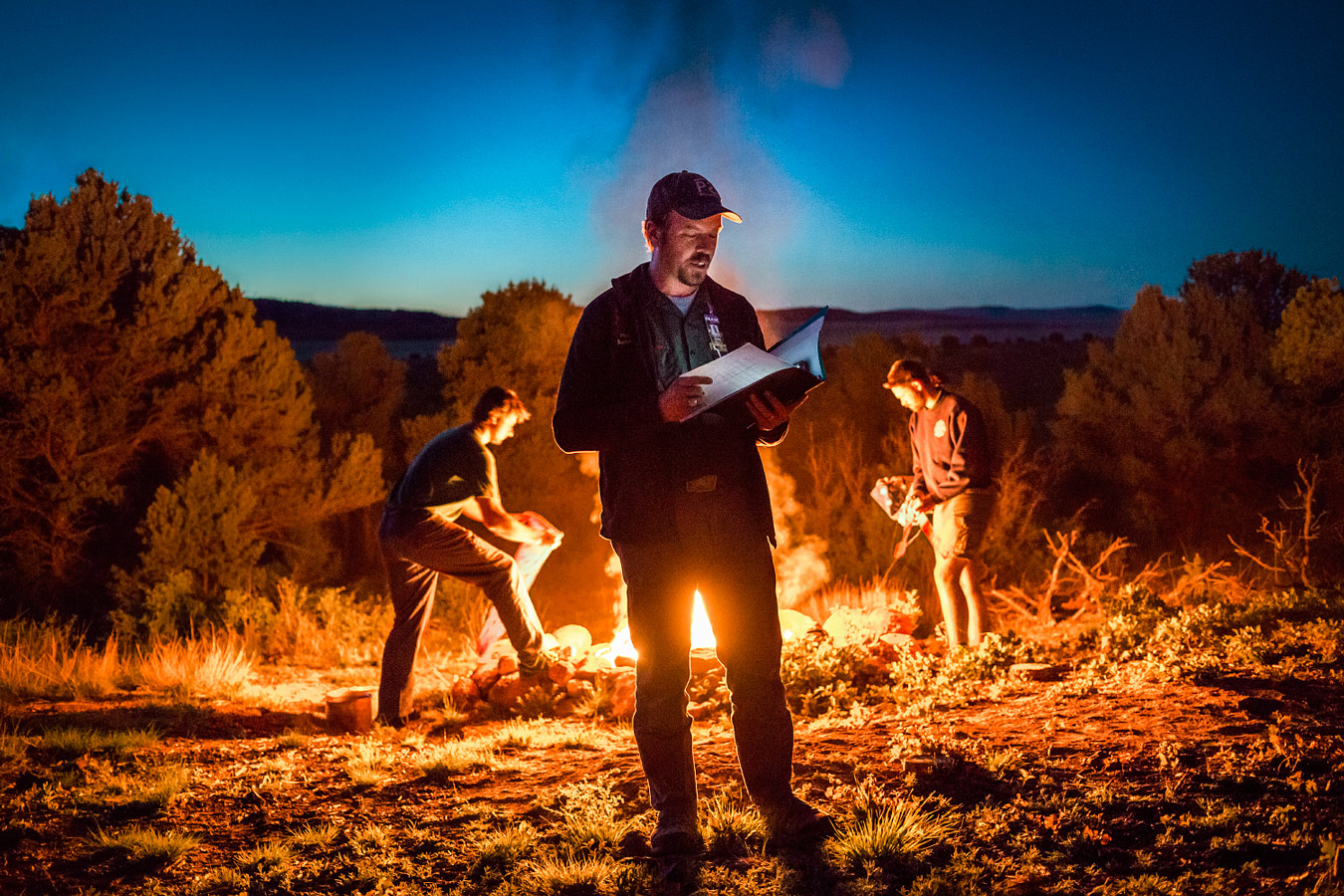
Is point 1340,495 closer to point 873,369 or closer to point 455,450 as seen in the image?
point 873,369

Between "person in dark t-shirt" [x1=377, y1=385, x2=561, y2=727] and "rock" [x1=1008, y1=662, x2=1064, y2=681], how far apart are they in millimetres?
2935

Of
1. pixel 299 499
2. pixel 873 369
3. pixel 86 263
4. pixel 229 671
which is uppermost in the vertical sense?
pixel 86 263

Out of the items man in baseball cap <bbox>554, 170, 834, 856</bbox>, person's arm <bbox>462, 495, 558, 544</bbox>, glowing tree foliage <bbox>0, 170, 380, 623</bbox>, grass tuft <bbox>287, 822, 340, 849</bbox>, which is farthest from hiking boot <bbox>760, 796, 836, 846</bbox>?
glowing tree foliage <bbox>0, 170, 380, 623</bbox>

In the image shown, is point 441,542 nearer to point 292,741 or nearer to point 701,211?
point 292,741

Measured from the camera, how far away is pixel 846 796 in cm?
330

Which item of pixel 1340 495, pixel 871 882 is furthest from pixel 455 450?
pixel 1340 495

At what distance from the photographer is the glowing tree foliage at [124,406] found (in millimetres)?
10000

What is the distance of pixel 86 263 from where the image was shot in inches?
407

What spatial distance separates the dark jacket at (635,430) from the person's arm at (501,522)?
2.96 m

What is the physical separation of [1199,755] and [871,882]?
1.62 meters

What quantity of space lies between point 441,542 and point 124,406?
7084mm

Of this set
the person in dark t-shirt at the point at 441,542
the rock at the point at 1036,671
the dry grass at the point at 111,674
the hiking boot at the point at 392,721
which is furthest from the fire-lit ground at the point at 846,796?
the dry grass at the point at 111,674

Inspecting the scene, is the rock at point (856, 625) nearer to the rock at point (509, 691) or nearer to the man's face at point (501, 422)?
the rock at point (509, 691)

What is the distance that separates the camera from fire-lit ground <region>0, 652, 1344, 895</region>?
2.64 m
